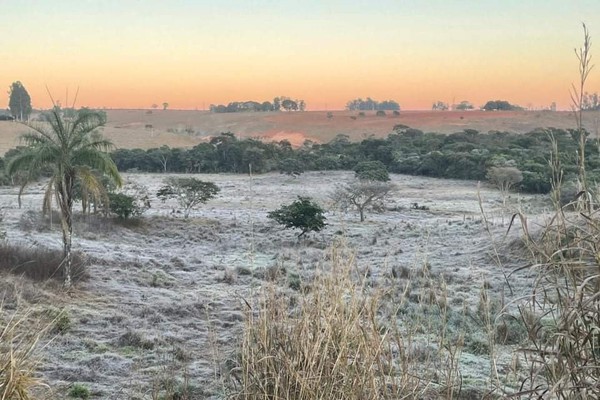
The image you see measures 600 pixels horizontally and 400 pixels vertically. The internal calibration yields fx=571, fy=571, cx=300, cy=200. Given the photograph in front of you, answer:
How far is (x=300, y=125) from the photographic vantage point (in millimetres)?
99188

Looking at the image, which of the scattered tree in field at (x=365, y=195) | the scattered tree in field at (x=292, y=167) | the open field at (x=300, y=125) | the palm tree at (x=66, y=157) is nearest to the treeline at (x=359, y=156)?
the scattered tree in field at (x=292, y=167)

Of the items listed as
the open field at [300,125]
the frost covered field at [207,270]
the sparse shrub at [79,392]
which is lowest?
the frost covered field at [207,270]

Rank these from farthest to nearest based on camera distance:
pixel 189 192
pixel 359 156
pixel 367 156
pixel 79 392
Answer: pixel 367 156 < pixel 359 156 < pixel 189 192 < pixel 79 392

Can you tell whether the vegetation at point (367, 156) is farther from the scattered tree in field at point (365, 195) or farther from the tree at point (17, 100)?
the tree at point (17, 100)

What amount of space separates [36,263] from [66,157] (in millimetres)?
3592

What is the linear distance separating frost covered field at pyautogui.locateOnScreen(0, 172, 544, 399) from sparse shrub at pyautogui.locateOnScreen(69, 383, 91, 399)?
0.23 metres

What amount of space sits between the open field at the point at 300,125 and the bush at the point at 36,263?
189 ft

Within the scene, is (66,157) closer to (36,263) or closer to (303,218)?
(36,263)

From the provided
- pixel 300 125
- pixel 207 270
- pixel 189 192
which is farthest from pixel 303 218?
pixel 300 125

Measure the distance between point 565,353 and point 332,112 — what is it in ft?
366

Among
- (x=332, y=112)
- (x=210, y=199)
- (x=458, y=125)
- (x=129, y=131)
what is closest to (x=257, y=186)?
(x=210, y=199)

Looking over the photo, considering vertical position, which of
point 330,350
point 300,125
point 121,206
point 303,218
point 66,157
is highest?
point 300,125

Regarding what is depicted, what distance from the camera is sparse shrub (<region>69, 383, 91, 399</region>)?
7754mm

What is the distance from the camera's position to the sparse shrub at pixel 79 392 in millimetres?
7754
